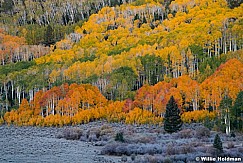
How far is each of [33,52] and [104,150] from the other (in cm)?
8855

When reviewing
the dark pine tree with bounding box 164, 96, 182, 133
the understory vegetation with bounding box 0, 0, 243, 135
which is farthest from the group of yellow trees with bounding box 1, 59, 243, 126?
the dark pine tree with bounding box 164, 96, 182, 133

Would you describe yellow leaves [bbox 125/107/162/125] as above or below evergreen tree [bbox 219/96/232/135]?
below

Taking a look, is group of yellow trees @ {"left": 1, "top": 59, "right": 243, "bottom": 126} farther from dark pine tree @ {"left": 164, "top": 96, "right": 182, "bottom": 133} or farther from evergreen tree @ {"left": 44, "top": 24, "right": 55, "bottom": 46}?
evergreen tree @ {"left": 44, "top": 24, "right": 55, "bottom": 46}

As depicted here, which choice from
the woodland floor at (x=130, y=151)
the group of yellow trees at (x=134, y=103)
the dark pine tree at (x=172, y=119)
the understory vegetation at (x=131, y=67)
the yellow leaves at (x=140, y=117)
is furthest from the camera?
the yellow leaves at (x=140, y=117)

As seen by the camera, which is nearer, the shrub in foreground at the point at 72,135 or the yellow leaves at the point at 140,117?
the shrub in foreground at the point at 72,135

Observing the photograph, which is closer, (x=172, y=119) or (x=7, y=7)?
(x=172, y=119)

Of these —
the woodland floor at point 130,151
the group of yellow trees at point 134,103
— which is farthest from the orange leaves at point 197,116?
the woodland floor at point 130,151

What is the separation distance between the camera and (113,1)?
159375 millimetres

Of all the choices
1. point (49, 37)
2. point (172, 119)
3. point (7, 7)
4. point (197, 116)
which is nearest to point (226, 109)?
point (172, 119)

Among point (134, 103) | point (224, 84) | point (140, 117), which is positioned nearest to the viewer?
point (224, 84)

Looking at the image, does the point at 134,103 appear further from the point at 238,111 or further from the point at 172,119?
the point at 238,111

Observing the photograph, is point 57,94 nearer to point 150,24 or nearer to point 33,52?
point 33,52

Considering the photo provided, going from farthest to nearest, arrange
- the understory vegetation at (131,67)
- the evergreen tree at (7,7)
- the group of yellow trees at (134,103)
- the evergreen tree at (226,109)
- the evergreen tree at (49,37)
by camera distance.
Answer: the evergreen tree at (7,7)
the evergreen tree at (49,37)
the understory vegetation at (131,67)
the group of yellow trees at (134,103)
the evergreen tree at (226,109)

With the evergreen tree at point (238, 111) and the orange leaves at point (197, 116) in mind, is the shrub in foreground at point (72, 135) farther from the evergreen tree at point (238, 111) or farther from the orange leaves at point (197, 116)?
the evergreen tree at point (238, 111)
